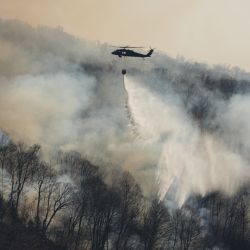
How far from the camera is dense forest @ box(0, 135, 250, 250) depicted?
101625 mm

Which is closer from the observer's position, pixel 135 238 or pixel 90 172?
pixel 135 238

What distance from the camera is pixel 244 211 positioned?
13000 centimetres

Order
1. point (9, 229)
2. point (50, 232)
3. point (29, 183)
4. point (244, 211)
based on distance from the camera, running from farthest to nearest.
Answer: point (244, 211) < point (29, 183) < point (50, 232) < point (9, 229)

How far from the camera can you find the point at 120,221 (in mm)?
108062

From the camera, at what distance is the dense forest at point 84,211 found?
102 meters

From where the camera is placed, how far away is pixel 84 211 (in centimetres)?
10838

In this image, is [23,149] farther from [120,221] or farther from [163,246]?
[163,246]

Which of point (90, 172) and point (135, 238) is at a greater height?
point (90, 172)

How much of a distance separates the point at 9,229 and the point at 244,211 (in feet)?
199

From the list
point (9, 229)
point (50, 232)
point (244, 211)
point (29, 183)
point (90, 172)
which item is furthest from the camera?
point (244, 211)

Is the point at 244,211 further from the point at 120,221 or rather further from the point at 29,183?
the point at 29,183

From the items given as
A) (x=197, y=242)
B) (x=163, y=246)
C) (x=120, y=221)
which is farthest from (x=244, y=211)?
(x=120, y=221)

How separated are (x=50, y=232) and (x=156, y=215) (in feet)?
73.0

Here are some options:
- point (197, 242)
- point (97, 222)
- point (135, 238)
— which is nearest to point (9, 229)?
point (97, 222)
